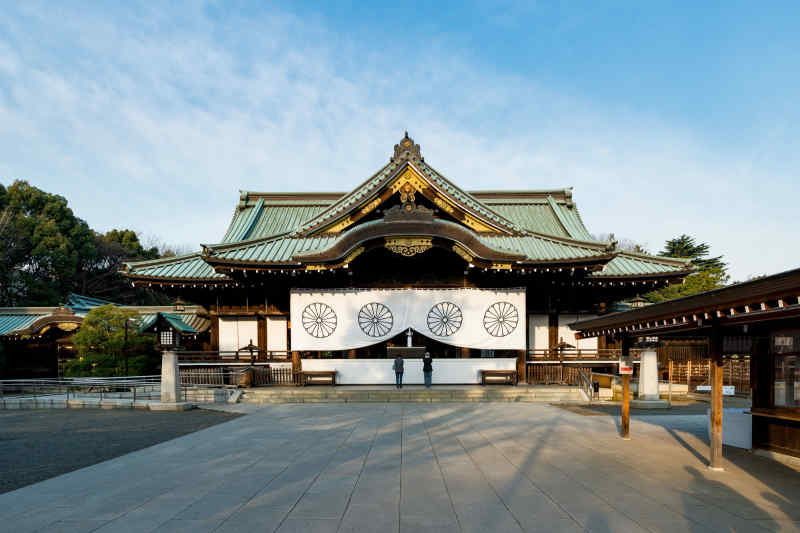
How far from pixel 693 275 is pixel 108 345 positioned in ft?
132

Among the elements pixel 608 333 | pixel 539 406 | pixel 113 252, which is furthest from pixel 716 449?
pixel 113 252

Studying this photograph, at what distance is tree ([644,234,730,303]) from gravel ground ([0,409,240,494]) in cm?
2758

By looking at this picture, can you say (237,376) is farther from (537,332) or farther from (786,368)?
(786,368)

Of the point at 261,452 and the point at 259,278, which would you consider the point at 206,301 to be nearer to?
the point at 259,278

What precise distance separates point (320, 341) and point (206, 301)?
661cm

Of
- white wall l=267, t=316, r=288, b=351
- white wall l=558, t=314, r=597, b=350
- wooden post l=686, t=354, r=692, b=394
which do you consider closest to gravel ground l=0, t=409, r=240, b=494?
white wall l=267, t=316, r=288, b=351

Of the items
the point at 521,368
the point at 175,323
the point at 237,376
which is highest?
the point at 175,323

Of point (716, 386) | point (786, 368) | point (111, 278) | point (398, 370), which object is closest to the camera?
point (716, 386)

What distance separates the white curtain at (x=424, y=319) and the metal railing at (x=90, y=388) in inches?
264

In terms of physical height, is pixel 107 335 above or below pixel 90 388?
above

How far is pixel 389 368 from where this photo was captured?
19078 mm

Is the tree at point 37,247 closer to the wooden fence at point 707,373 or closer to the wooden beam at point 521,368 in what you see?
the wooden beam at point 521,368

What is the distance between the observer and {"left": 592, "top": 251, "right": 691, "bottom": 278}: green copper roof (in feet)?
63.2

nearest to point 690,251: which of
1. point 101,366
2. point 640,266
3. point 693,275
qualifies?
point 693,275
